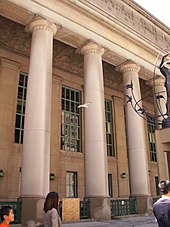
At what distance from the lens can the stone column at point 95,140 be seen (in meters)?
13.6

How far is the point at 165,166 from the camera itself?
5668 millimetres

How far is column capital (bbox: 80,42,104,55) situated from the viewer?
1620cm

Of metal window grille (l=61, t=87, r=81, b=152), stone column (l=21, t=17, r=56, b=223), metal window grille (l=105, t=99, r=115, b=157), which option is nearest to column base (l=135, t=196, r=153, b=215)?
metal window grille (l=61, t=87, r=81, b=152)

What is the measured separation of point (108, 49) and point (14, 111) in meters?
7.49

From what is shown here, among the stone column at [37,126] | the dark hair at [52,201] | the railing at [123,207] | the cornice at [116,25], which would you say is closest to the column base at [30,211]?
the stone column at [37,126]

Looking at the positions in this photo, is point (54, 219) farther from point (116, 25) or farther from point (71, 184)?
point (116, 25)

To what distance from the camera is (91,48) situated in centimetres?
1628

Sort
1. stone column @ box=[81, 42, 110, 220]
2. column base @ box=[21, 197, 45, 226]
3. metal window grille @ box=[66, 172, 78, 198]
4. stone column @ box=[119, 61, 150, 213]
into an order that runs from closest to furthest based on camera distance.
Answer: column base @ box=[21, 197, 45, 226]
stone column @ box=[81, 42, 110, 220]
stone column @ box=[119, 61, 150, 213]
metal window grille @ box=[66, 172, 78, 198]

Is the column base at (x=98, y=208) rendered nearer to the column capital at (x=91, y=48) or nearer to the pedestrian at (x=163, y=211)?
the column capital at (x=91, y=48)

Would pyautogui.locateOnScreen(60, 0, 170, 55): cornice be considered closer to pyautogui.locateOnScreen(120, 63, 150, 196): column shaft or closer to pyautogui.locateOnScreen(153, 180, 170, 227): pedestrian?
pyautogui.locateOnScreen(120, 63, 150, 196): column shaft

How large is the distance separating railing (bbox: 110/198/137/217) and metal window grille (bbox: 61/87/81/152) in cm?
589

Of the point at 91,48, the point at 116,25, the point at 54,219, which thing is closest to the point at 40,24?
the point at 91,48

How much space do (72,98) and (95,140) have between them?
7905mm

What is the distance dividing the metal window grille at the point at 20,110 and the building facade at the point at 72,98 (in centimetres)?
7
